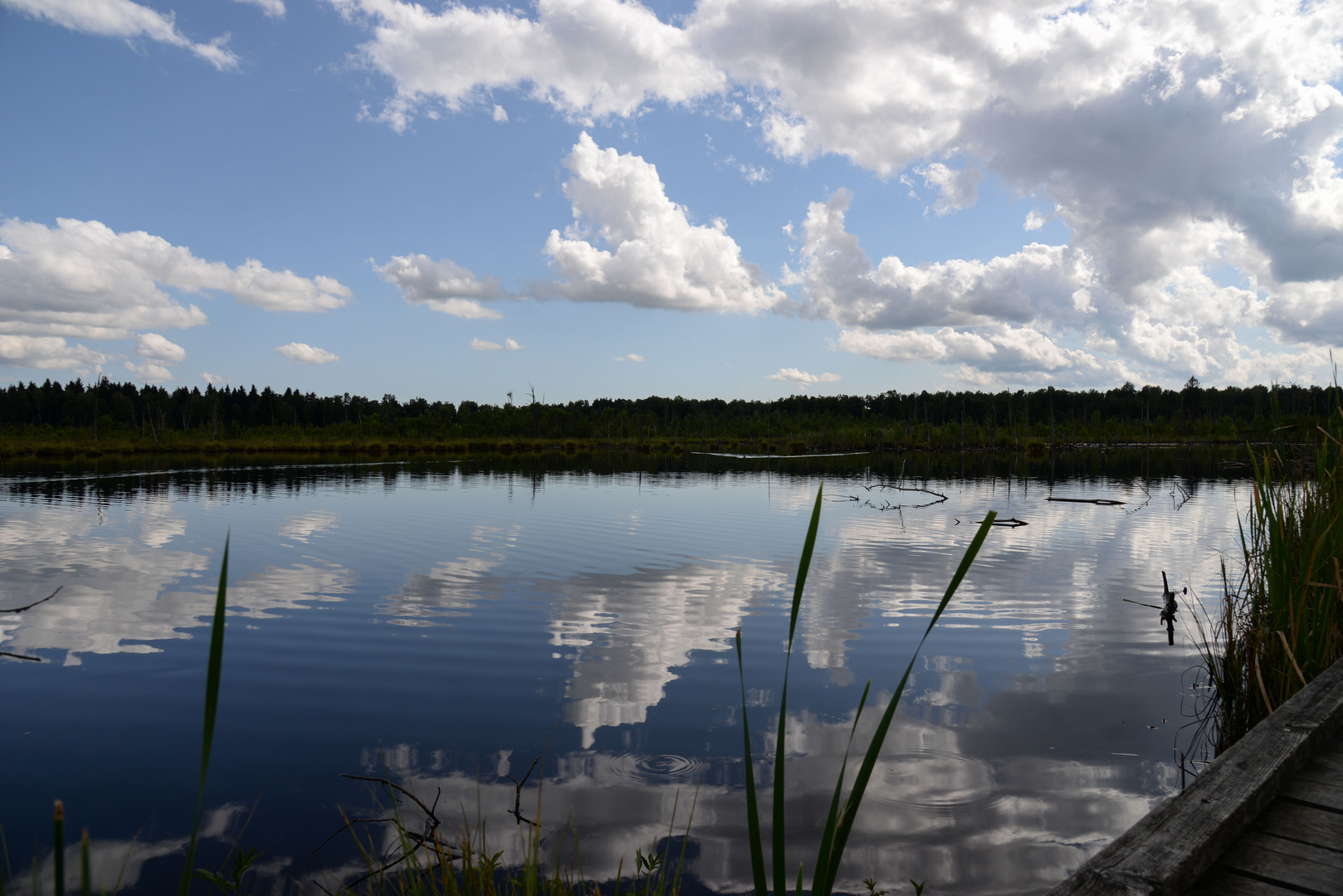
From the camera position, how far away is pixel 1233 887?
299cm

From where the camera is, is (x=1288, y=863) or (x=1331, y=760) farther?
(x=1331, y=760)

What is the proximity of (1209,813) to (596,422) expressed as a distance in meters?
129

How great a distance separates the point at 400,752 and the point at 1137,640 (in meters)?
9.16

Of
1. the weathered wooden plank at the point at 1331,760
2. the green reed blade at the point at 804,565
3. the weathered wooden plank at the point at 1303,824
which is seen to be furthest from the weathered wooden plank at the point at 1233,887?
the green reed blade at the point at 804,565

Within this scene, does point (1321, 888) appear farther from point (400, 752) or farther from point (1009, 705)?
point (400, 752)

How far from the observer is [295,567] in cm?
1541

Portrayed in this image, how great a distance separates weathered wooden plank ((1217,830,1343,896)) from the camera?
2988 mm

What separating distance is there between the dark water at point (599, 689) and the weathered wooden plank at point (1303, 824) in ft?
5.44

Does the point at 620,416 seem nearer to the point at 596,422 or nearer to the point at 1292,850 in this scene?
the point at 596,422

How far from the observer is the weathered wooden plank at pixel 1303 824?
10.9 ft

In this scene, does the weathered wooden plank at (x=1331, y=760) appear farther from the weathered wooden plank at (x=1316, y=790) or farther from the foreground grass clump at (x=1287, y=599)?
the foreground grass clump at (x=1287, y=599)

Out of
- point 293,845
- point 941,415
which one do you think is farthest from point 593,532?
point 941,415

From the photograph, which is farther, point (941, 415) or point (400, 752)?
point (941, 415)

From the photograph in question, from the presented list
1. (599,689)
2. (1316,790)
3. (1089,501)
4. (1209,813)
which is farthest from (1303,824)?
(1089,501)
